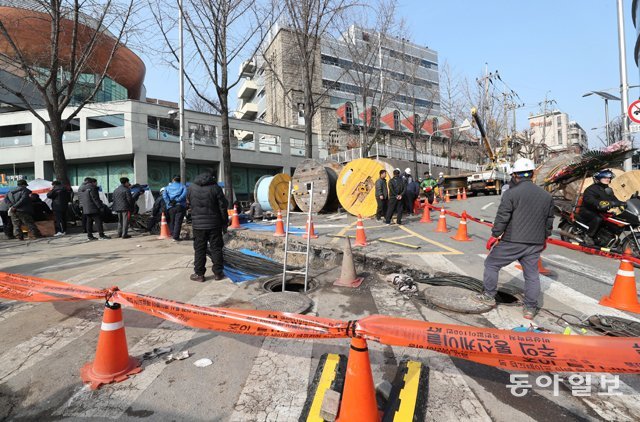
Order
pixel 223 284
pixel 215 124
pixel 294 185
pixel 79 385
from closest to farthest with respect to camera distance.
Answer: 1. pixel 79 385
2. pixel 223 284
3. pixel 294 185
4. pixel 215 124

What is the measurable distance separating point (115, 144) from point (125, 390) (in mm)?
25900

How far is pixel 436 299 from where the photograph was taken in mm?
4035

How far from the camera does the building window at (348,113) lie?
39938 millimetres

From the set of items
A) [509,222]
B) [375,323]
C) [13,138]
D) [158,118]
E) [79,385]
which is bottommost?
[79,385]

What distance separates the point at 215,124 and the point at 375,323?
28747mm

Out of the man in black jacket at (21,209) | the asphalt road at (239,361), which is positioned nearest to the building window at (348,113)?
the man in black jacket at (21,209)

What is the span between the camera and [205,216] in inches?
201

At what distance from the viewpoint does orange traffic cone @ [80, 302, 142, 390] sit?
2.47 metres

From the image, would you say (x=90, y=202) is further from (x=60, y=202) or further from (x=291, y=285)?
(x=291, y=285)

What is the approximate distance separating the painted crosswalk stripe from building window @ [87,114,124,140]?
25.0 meters

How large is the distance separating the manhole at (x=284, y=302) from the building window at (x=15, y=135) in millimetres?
30500

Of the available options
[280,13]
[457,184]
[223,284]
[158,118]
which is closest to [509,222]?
[223,284]

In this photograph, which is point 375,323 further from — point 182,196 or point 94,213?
point 94,213

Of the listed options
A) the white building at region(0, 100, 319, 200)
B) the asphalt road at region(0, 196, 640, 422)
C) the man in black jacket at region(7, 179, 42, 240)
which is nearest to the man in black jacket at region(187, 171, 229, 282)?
the asphalt road at region(0, 196, 640, 422)
